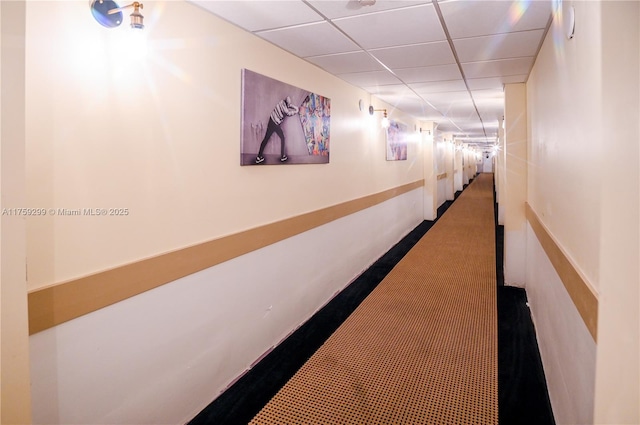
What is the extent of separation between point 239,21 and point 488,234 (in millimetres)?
7223

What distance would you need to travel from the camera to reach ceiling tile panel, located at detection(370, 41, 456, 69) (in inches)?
128

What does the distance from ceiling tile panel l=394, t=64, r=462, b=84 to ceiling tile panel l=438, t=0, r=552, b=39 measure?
113cm

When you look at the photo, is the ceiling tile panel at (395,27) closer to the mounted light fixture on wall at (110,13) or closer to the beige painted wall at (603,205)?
the beige painted wall at (603,205)

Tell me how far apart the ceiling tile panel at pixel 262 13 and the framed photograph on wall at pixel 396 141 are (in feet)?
13.9

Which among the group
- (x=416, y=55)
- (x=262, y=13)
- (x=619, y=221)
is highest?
(x=416, y=55)

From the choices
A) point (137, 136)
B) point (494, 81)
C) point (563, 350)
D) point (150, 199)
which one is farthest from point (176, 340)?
point (494, 81)

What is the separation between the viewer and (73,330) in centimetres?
177

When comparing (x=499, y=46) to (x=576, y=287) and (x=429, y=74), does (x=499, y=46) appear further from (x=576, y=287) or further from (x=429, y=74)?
(x=576, y=287)

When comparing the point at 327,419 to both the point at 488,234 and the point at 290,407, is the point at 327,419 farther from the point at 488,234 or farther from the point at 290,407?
the point at 488,234

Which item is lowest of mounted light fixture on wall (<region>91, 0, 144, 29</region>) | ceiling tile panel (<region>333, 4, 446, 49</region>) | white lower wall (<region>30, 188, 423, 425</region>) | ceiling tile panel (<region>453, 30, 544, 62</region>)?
white lower wall (<region>30, 188, 423, 425</region>)

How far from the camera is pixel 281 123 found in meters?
3.33

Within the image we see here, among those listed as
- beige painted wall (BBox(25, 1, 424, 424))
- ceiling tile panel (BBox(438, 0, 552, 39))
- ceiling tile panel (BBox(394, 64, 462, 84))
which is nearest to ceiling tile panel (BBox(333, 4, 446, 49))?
ceiling tile panel (BBox(438, 0, 552, 39))

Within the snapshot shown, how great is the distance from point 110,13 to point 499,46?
116 inches

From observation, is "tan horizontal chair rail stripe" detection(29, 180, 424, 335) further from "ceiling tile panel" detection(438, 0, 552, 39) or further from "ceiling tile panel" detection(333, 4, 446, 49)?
"ceiling tile panel" detection(438, 0, 552, 39)
